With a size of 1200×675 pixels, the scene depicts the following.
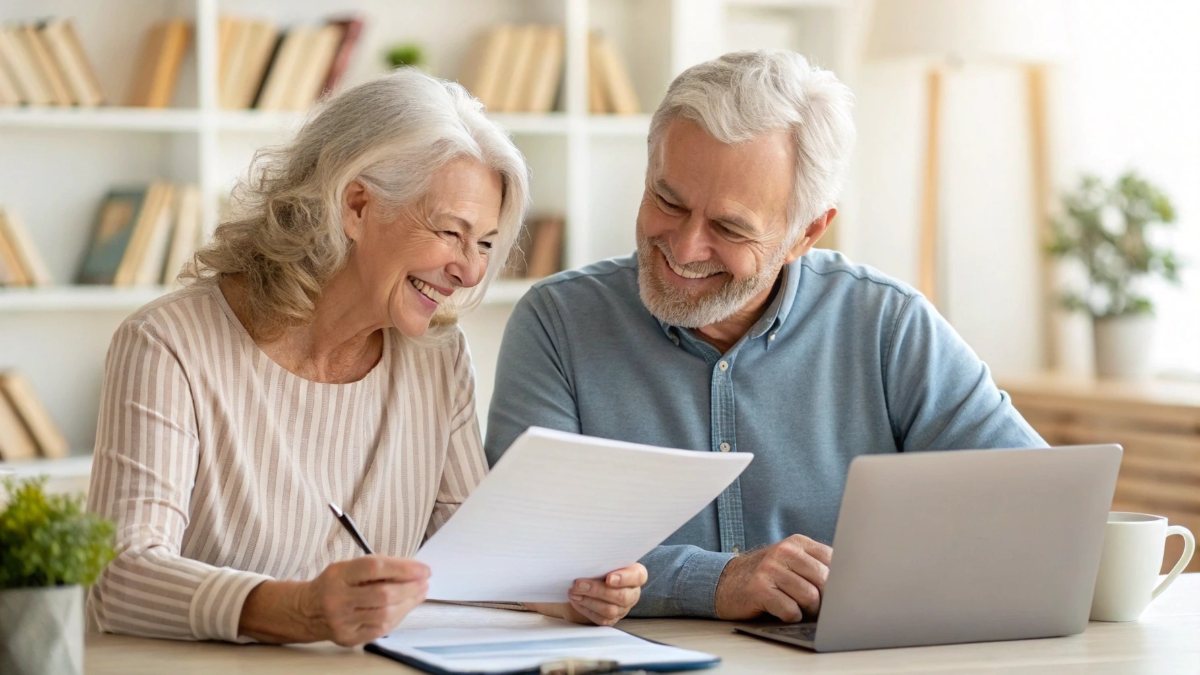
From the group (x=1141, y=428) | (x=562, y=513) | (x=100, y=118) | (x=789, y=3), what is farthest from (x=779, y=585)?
(x=789, y=3)

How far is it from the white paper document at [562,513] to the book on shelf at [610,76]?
2.62 metres

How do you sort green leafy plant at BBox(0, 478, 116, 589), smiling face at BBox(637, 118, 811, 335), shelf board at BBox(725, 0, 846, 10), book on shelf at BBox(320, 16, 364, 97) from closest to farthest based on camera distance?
1. green leafy plant at BBox(0, 478, 116, 589)
2. smiling face at BBox(637, 118, 811, 335)
3. book on shelf at BBox(320, 16, 364, 97)
4. shelf board at BBox(725, 0, 846, 10)

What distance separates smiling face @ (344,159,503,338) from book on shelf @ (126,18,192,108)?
1.97 m

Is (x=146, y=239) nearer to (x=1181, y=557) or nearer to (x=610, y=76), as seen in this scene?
(x=610, y=76)

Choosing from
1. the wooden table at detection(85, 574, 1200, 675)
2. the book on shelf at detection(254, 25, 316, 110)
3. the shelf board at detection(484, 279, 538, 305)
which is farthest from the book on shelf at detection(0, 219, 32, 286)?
the wooden table at detection(85, 574, 1200, 675)

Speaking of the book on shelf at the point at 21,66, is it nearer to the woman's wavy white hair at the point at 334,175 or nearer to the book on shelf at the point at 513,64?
the book on shelf at the point at 513,64

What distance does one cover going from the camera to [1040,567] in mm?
1618

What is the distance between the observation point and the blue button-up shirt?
6.77 feet

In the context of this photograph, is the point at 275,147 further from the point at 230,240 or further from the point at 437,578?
the point at 437,578

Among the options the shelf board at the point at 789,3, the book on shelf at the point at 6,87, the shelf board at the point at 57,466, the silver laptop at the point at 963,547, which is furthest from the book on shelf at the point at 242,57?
the silver laptop at the point at 963,547

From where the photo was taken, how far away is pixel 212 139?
3688mm

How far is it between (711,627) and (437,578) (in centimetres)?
34

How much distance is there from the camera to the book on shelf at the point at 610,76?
4.13 meters

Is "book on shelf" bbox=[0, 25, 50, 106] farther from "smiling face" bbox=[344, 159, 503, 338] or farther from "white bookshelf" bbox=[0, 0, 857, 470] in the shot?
"smiling face" bbox=[344, 159, 503, 338]
